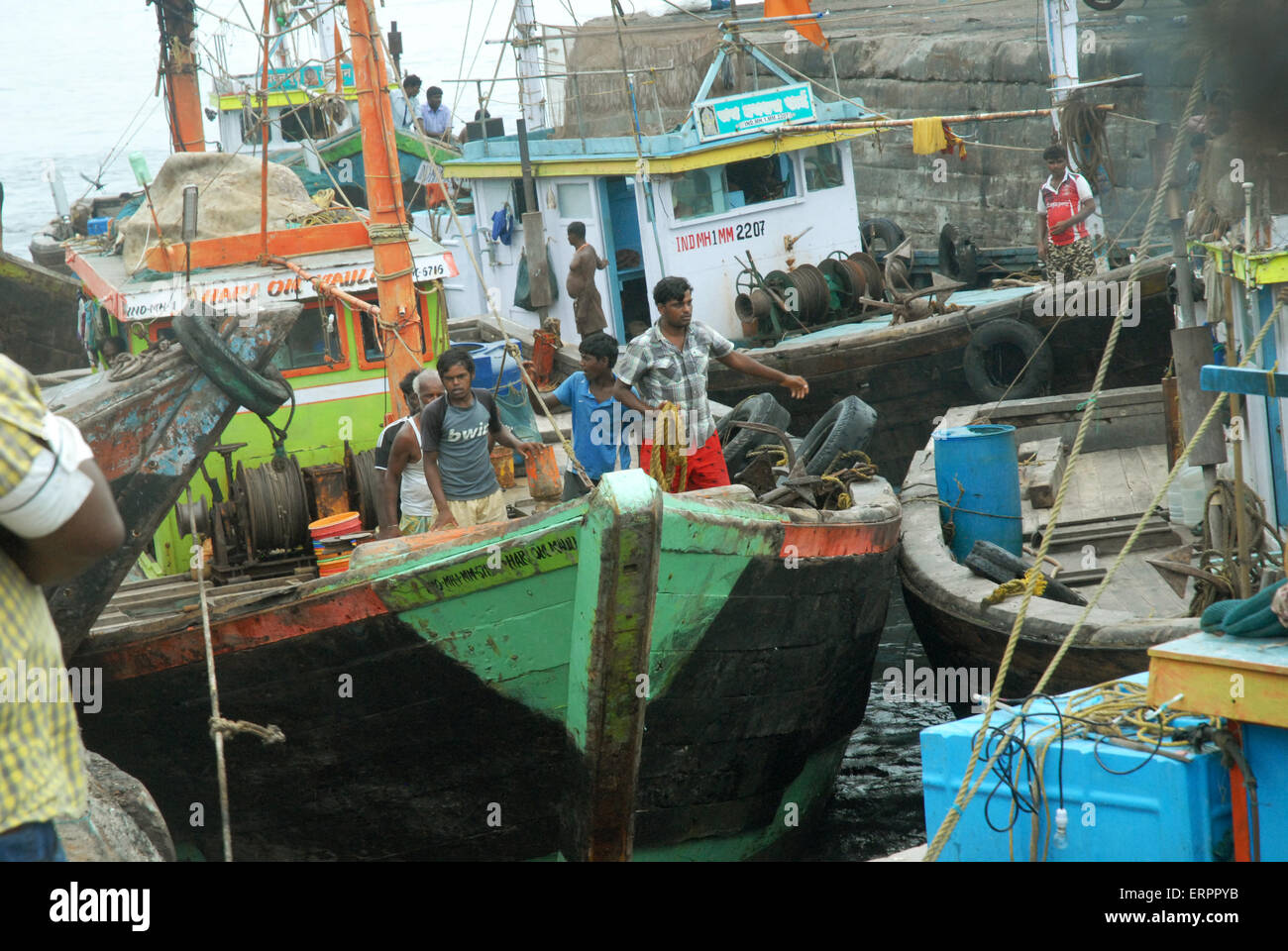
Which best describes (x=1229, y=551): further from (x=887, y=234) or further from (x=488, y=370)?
(x=887, y=234)

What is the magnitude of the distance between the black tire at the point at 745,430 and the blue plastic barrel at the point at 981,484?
39.2 inches

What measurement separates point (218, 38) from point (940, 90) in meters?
10.2

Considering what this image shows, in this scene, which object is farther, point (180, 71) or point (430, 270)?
point (180, 71)

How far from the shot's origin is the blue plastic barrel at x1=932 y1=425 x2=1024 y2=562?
7.73 meters

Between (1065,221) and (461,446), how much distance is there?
7837mm

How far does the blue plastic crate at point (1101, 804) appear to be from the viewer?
3879 mm

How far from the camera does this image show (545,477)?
23.9ft

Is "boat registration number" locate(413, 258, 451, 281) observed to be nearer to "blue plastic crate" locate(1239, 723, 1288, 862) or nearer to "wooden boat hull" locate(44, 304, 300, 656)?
"wooden boat hull" locate(44, 304, 300, 656)

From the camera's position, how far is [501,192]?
14.6 metres

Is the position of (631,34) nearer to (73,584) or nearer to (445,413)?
(445,413)

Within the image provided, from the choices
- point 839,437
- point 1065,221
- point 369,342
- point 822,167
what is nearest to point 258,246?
point 369,342

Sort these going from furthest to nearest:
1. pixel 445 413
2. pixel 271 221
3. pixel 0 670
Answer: pixel 271 221, pixel 445 413, pixel 0 670

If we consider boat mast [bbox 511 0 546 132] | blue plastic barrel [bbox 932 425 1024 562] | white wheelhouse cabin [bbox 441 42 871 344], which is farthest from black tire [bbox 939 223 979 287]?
blue plastic barrel [bbox 932 425 1024 562]

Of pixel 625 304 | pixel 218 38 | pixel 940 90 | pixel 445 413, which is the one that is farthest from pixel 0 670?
pixel 940 90
